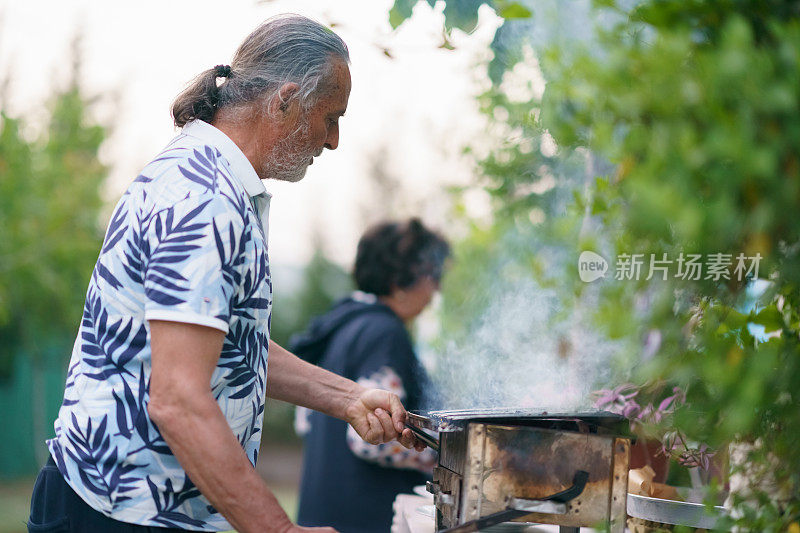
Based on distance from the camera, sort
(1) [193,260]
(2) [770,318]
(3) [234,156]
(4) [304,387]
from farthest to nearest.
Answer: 1. (4) [304,387]
2. (3) [234,156]
3. (1) [193,260]
4. (2) [770,318]

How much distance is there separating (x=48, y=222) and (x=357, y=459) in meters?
9.53

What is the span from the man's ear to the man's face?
1.5 inches

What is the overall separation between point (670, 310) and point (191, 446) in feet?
3.24

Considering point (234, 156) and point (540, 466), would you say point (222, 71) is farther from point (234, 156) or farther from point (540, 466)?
point (540, 466)

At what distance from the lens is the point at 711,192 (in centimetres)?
109

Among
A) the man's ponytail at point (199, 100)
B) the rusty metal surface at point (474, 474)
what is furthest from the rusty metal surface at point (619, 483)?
the man's ponytail at point (199, 100)

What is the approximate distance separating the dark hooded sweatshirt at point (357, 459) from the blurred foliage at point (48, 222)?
7.46 meters

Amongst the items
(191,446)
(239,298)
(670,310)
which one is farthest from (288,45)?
(670,310)

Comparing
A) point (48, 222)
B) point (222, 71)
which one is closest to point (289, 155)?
point (222, 71)

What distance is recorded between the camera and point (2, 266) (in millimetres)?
10859

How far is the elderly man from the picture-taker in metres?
1.60

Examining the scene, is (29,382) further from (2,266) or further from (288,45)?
(288,45)

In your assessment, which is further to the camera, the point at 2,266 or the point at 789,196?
the point at 2,266

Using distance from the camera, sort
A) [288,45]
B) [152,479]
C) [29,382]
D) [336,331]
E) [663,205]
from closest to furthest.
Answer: [663,205], [152,479], [288,45], [336,331], [29,382]
